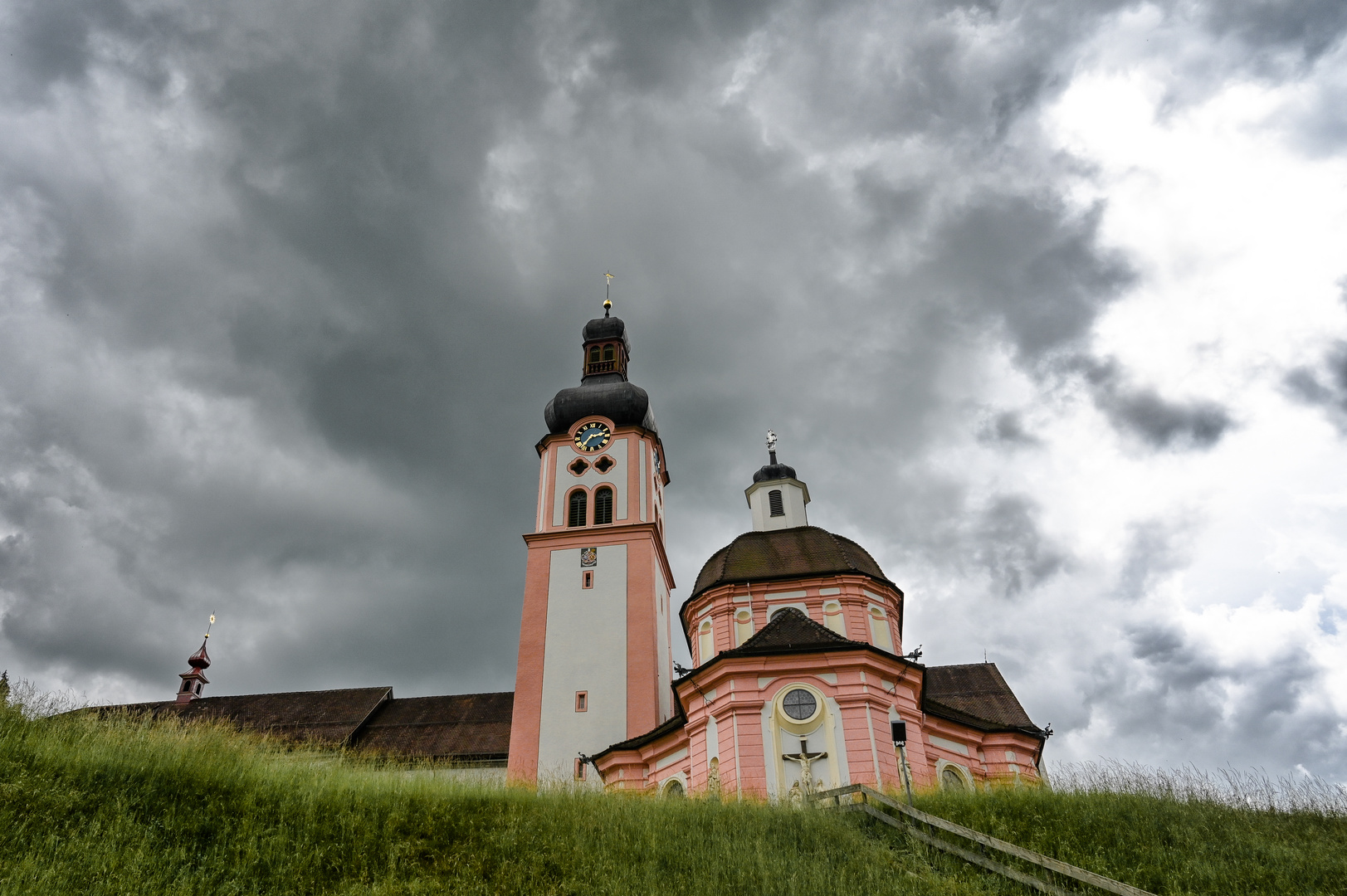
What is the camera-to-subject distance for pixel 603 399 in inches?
1581

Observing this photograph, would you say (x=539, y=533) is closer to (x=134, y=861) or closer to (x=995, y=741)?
(x=995, y=741)

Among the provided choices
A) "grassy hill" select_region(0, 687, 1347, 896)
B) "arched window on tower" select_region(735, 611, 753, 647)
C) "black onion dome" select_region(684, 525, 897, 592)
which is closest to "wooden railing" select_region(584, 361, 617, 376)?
"black onion dome" select_region(684, 525, 897, 592)

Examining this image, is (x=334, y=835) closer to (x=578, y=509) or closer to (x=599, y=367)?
(x=578, y=509)

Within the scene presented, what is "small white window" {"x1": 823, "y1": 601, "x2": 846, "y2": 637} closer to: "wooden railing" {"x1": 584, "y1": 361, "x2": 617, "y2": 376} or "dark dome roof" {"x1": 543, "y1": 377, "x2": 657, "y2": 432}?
"dark dome roof" {"x1": 543, "y1": 377, "x2": 657, "y2": 432}

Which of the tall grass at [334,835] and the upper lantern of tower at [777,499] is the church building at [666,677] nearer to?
the upper lantern of tower at [777,499]

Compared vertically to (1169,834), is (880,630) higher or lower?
higher

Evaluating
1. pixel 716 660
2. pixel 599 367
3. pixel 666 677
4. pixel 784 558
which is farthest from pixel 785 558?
Answer: pixel 599 367

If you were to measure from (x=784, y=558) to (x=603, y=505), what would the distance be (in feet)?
29.7

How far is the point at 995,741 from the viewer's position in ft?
95.3

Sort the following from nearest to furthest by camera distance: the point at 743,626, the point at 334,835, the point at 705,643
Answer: the point at 334,835
the point at 743,626
the point at 705,643

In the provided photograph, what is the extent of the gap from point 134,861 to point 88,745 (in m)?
3.76

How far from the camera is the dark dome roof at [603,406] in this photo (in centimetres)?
3953

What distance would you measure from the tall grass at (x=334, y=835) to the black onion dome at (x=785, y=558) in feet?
53.0

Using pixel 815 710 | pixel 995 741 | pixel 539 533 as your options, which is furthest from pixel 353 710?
pixel 995 741
